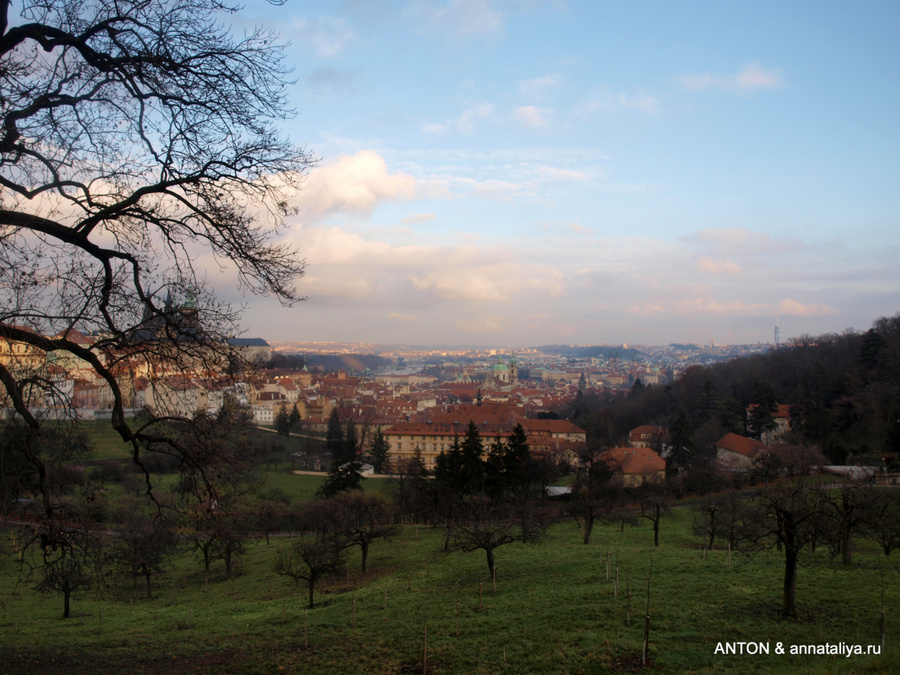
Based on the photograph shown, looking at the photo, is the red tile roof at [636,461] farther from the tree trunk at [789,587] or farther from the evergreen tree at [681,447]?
the tree trunk at [789,587]

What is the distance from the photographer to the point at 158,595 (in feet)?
68.5

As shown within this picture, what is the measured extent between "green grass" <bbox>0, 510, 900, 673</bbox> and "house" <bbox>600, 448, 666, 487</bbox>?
73.7 feet

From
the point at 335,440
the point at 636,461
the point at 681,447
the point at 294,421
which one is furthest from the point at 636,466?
the point at 294,421

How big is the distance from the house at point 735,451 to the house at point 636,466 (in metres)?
4.47

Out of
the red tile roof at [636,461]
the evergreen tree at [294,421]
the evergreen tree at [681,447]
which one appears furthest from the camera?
the evergreen tree at [294,421]

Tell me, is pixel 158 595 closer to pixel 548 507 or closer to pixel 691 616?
pixel 691 616

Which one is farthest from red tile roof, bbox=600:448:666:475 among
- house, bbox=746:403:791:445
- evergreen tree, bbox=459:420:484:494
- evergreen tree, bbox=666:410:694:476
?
house, bbox=746:403:791:445

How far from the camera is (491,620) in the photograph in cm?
1134

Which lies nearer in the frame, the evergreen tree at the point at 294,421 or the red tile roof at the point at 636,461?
the red tile roof at the point at 636,461

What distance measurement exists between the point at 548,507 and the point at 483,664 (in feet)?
90.5

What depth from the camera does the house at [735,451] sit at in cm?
4097

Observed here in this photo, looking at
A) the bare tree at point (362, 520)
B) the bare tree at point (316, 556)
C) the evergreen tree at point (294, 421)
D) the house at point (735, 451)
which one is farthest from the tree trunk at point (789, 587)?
the evergreen tree at point (294, 421)

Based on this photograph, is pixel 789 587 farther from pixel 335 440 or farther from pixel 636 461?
pixel 335 440

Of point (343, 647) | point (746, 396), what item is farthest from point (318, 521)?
point (746, 396)
